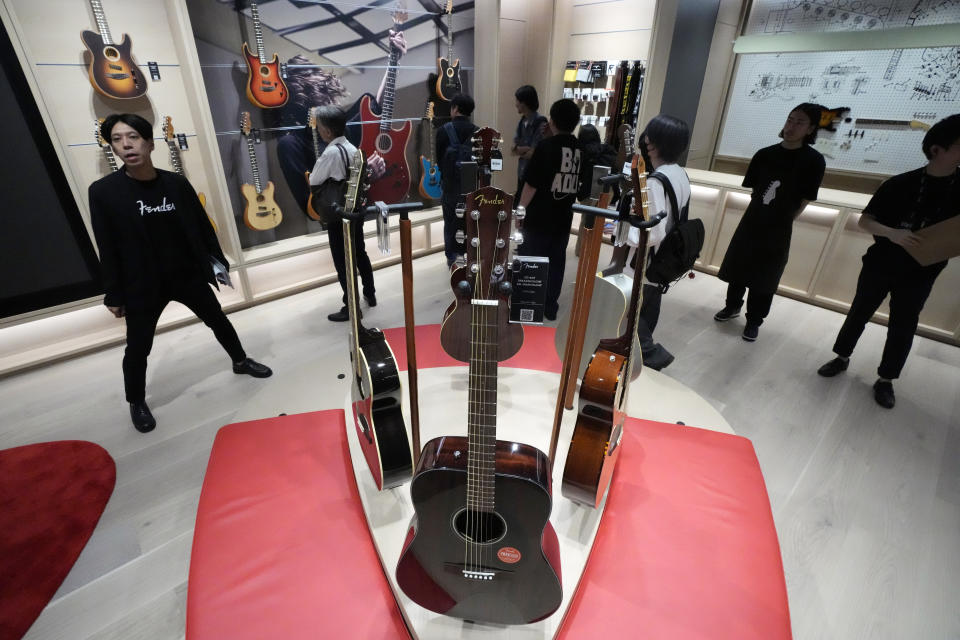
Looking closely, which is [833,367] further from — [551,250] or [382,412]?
[382,412]

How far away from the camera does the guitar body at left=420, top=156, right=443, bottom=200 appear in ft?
15.6

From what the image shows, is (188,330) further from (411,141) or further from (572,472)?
(572,472)

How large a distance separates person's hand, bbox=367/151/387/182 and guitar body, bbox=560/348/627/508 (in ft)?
11.6

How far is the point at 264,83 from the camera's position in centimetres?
352

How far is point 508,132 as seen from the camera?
5352mm

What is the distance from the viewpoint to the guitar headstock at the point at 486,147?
80.3 inches

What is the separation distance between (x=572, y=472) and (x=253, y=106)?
11.9 ft

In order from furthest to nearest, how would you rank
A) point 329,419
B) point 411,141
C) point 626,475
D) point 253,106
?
point 411,141, point 253,106, point 329,419, point 626,475

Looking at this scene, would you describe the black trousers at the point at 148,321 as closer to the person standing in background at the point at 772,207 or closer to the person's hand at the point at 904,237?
the person standing in background at the point at 772,207

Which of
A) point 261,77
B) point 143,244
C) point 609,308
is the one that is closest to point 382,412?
point 609,308

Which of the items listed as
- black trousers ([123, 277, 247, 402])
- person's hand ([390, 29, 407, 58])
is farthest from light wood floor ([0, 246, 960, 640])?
person's hand ([390, 29, 407, 58])

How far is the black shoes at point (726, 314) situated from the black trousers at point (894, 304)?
0.82 m

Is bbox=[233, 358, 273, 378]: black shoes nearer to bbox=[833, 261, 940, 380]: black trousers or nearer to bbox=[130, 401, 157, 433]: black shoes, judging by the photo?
bbox=[130, 401, 157, 433]: black shoes

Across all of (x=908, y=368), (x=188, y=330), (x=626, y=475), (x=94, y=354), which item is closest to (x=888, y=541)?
(x=626, y=475)
